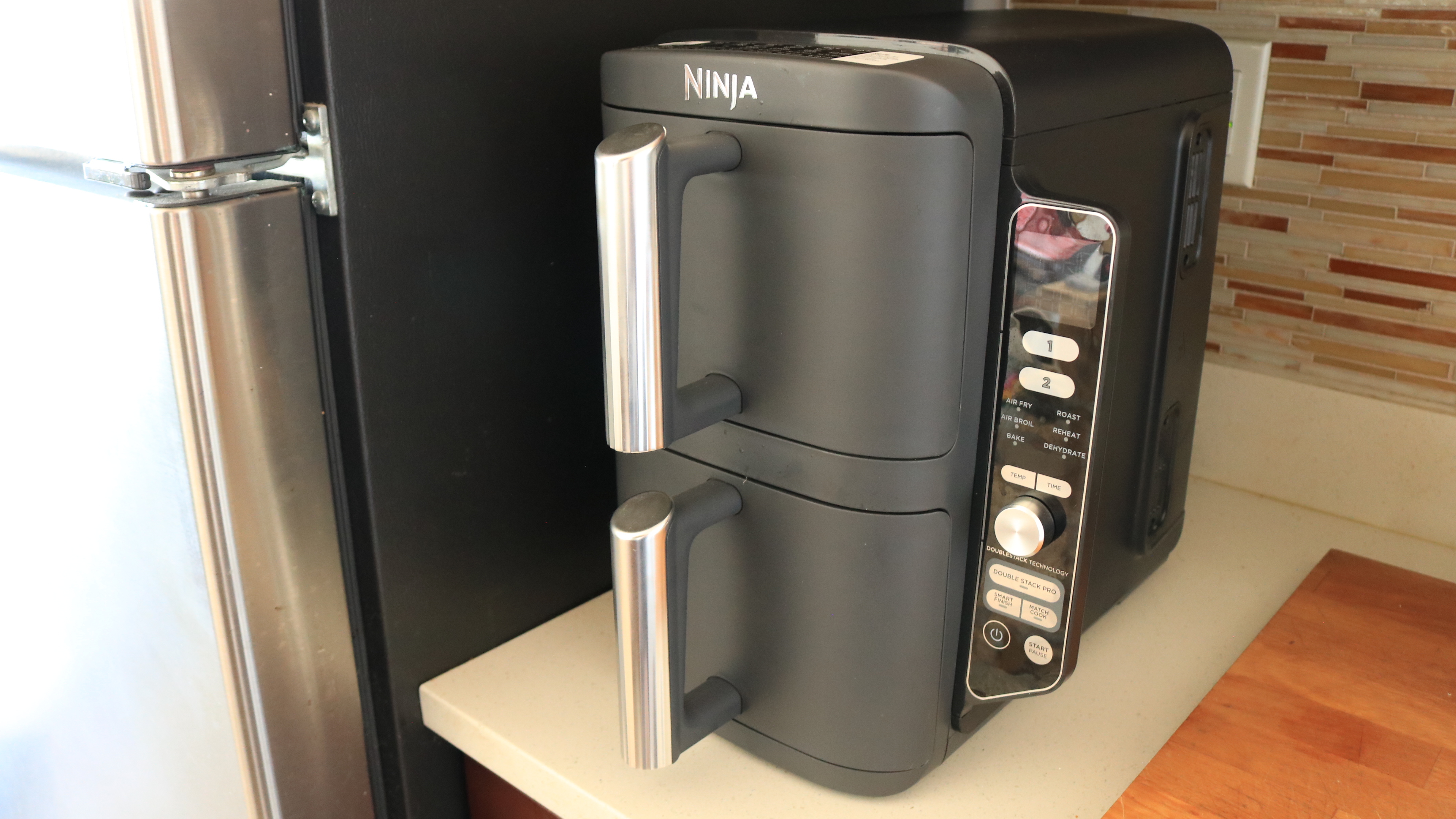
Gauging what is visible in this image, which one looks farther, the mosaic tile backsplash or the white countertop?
the mosaic tile backsplash

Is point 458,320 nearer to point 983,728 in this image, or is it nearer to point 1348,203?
point 983,728

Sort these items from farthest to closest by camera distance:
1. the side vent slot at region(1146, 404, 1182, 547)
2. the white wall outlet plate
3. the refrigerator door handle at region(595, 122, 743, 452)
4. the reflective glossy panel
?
the white wall outlet plate
the side vent slot at region(1146, 404, 1182, 547)
the reflective glossy panel
the refrigerator door handle at region(595, 122, 743, 452)

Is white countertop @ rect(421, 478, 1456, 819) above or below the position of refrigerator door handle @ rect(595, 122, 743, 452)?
below

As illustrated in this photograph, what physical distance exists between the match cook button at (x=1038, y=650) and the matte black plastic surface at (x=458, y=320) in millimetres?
321

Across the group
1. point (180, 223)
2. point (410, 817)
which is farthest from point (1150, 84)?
point (410, 817)

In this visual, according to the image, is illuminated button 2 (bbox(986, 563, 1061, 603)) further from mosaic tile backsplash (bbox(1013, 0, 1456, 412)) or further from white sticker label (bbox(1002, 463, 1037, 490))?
mosaic tile backsplash (bbox(1013, 0, 1456, 412))

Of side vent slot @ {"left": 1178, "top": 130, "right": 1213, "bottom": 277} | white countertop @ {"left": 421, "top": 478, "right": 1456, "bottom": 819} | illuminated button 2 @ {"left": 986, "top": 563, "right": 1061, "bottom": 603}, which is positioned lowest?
white countertop @ {"left": 421, "top": 478, "right": 1456, "bottom": 819}

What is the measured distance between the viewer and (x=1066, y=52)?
0.53 m

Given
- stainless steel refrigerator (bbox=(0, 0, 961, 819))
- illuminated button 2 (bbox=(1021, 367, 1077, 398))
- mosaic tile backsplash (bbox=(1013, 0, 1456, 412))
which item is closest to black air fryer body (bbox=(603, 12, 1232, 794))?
illuminated button 2 (bbox=(1021, 367, 1077, 398))

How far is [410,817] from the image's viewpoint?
0.68m

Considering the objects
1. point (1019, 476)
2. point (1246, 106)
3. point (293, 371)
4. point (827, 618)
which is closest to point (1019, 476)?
point (1019, 476)

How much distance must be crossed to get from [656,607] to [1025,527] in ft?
0.59

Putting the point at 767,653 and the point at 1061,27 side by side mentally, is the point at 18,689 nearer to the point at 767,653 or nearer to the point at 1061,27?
the point at 767,653

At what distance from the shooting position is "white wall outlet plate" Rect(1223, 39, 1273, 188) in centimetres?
82
